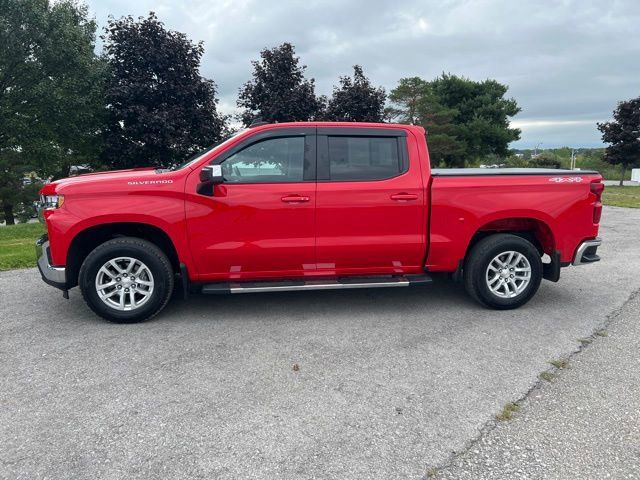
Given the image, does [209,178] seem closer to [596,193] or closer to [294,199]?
[294,199]

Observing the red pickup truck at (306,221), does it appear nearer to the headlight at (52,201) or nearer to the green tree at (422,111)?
the headlight at (52,201)

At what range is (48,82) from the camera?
14.5 meters

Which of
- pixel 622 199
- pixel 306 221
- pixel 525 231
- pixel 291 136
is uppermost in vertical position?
pixel 291 136

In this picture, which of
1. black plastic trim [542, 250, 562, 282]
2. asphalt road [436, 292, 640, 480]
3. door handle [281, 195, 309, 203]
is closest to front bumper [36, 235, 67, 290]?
door handle [281, 195, 309, 203]

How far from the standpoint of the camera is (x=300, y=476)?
7.44ft

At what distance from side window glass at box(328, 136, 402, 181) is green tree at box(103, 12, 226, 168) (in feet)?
31.9

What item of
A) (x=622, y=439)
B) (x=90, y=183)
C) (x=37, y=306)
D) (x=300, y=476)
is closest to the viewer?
(x=300, y=476)

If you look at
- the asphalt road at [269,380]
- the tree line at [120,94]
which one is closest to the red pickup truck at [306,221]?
the asphalt road at [269,380]

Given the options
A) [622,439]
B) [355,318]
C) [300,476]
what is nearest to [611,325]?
[622,439]

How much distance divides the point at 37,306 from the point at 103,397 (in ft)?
8.35

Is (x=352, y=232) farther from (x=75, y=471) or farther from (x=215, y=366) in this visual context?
(x=75, y=471)

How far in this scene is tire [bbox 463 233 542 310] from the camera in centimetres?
469

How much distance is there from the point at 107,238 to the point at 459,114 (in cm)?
4042

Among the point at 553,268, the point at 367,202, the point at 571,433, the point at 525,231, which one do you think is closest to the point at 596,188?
the point at 525,231
